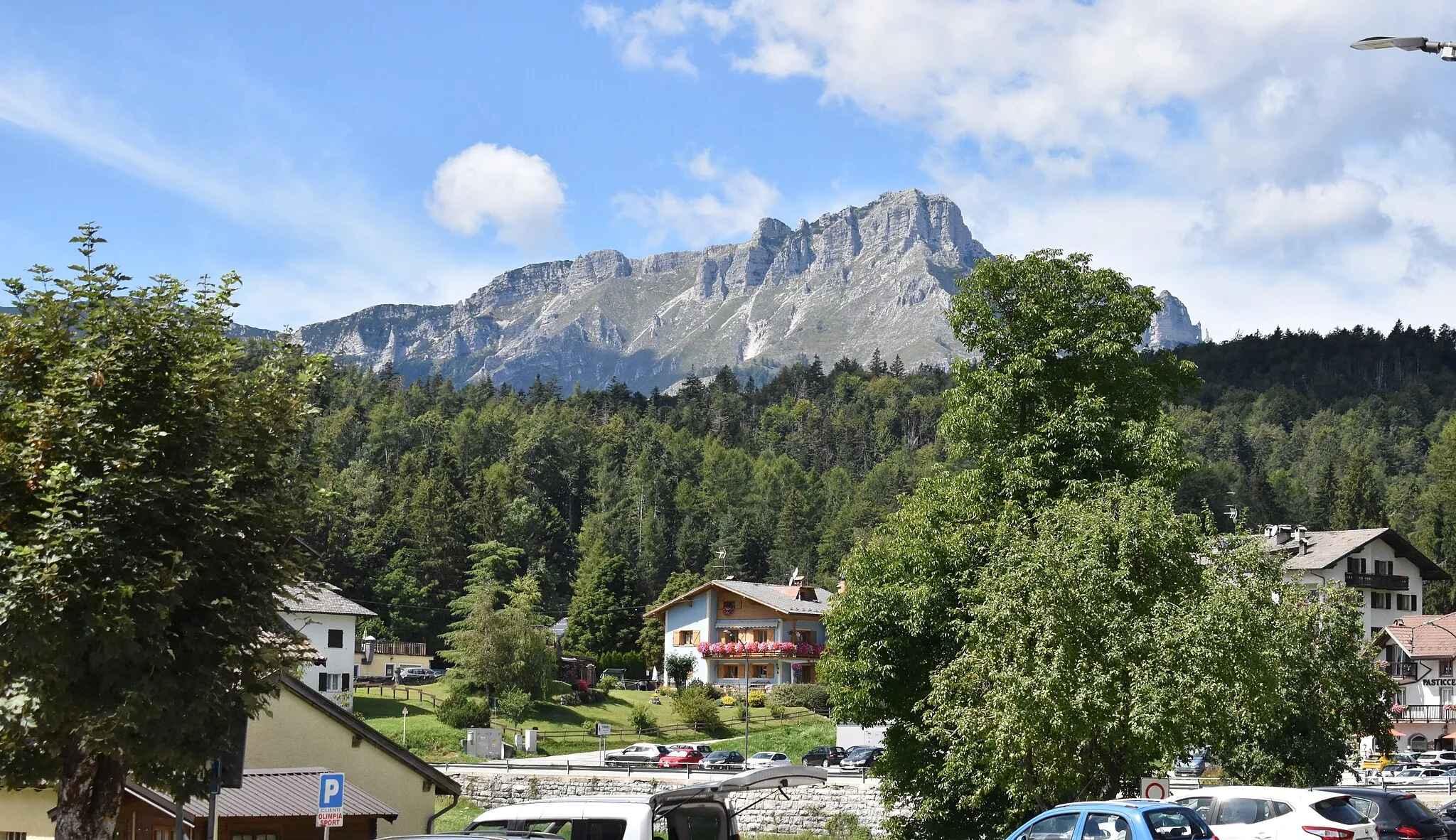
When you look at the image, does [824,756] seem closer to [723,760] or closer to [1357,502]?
[723,760]

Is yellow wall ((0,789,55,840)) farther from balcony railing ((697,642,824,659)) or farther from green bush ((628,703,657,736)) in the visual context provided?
balcony railing ((697,642,824,659))

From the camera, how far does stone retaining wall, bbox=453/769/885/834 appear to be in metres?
46.2

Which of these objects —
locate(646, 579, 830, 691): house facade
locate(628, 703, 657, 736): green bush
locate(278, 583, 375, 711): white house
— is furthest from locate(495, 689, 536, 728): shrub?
locate(646, 579, 830, 691): house facade

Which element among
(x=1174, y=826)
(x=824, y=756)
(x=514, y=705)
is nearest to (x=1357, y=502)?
(x=824, y=756)

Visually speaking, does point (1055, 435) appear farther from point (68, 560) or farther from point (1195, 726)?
point (68, 560)

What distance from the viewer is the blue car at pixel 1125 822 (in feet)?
56.3

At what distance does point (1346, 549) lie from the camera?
91.9 metres

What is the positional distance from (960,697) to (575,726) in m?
54.2

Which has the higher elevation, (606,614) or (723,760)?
(606,614)

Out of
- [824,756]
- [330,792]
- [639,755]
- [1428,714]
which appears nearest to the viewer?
[330,792]

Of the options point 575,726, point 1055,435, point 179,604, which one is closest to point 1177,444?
point 1055,435

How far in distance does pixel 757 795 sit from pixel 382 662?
51.8 meters

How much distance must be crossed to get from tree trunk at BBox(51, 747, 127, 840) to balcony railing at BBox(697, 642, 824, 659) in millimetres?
81995

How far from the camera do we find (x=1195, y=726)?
24.8 meters
